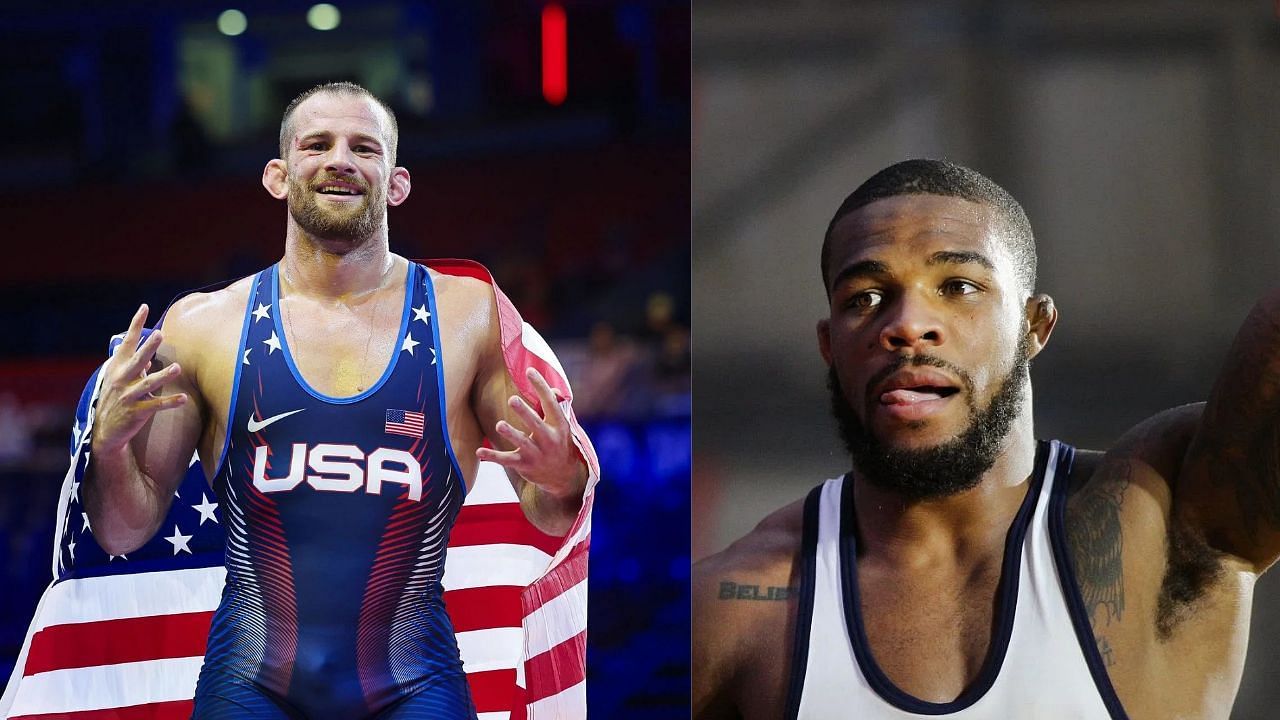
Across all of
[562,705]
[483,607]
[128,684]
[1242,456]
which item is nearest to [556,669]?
[562,705]

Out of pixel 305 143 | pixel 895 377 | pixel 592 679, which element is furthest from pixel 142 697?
pixel 895 377

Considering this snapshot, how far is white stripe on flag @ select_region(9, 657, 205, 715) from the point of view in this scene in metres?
2.45

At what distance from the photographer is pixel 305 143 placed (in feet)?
8.34

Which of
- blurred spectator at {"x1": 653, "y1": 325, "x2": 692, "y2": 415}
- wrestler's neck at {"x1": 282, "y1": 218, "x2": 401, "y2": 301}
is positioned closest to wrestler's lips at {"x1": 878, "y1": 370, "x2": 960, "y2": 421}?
blurred spectator at {"x1": 653, "y1": 325, "x2": 692, "y2": 415}

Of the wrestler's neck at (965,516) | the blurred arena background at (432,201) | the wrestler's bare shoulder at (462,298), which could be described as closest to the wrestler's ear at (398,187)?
the blurred arena background at (432,201)

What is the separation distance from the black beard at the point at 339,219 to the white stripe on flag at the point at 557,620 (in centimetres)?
79

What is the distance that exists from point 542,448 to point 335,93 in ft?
2.69

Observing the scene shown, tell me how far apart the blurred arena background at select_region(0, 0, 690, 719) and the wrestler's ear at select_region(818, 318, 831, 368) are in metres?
0.27

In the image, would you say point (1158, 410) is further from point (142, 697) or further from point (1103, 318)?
point (142, 697)

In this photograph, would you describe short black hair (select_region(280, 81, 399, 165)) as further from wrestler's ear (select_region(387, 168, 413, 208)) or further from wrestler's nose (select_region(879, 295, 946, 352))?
wrestler's nose (select_region(879, 295, 946, 352))

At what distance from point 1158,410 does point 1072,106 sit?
2.04 feet

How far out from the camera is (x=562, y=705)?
2486 millimetres

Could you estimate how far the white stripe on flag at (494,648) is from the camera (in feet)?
8.07

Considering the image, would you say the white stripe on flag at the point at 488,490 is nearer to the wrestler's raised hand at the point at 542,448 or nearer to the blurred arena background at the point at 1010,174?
the wrestler's raised hand at the point at 542,448
